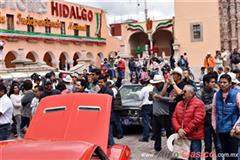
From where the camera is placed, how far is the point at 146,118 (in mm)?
10367

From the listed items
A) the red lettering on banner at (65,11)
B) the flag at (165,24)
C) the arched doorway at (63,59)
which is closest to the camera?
the red lettering on banner at (65,11)

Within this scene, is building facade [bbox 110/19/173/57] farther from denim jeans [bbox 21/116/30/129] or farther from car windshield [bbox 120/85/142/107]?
denim jeans [bbox 21/116/30/129]

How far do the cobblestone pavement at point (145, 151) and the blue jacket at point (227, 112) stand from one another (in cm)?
232

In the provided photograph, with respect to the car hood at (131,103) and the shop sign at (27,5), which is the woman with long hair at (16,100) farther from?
the shop sign at (27,5)

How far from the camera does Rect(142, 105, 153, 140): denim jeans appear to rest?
10.3 m

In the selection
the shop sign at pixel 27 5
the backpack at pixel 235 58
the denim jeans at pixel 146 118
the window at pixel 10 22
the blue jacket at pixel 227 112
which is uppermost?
the shop sign at pixel 27 5

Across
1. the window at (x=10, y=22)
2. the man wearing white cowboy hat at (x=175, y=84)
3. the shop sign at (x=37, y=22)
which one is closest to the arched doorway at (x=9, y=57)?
the window at (x=10, y=22)

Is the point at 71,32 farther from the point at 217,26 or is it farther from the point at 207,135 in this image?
the point at 207,135

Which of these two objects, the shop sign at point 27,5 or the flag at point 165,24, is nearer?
the shop sign at point 27,5

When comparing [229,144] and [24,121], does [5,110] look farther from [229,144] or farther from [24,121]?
[229,144]

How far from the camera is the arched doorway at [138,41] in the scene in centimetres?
5475

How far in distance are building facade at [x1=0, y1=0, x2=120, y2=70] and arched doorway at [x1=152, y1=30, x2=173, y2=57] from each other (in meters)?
5.54

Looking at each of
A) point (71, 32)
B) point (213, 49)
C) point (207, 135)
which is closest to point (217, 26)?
point (213, 49)

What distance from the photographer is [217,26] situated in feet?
109
